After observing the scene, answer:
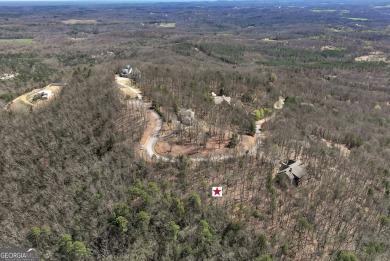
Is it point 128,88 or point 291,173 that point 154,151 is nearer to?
point 291,173

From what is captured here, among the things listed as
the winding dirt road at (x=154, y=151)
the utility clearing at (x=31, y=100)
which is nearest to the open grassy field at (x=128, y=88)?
the winding dirt road at (x=154, y=151)

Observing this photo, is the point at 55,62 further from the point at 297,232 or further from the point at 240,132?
the point at 297,232

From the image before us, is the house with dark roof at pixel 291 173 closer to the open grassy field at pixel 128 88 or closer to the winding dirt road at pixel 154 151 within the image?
the winding dirt road at pixel 154 151

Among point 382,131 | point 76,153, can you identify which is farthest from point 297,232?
point 382,131

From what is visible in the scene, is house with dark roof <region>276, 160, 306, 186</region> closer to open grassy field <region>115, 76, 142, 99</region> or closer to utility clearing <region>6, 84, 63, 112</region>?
open grassy field <region>115, 76, 142, 99</region>

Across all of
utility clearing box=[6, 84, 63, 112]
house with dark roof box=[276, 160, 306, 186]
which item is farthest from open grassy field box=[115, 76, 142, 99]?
house with dark roof box=[276, 160, 306, 186]

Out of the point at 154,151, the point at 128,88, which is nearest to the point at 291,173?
the point at 154,151

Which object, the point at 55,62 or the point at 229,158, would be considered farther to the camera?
the point at 55,62
